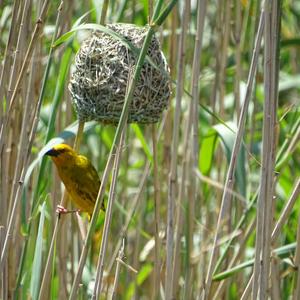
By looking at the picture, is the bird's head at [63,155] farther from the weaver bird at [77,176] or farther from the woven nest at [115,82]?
the woven nest at [115,82]

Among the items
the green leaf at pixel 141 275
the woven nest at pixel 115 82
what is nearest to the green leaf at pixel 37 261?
the woven nest at pixel 115 82

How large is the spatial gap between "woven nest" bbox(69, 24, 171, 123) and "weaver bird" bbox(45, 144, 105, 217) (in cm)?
36

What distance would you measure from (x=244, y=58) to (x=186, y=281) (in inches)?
75.8

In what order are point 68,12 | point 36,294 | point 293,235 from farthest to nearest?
point 293,235, point 68,12, point 36,294

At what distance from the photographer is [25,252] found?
2477mm

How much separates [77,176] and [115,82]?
59 cm

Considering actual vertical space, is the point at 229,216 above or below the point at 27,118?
below

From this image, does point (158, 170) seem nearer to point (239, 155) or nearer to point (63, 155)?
point (63, 155)

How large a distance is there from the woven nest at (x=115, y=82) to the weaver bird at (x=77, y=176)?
0.36m

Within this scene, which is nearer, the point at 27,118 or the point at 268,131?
the point at 268,131

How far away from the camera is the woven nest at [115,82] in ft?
8.13

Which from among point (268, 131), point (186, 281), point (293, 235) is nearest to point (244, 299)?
point (186, 281)

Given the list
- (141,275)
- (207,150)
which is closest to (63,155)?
(207,150)

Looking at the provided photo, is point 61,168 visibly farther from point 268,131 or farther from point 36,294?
point 268,131
